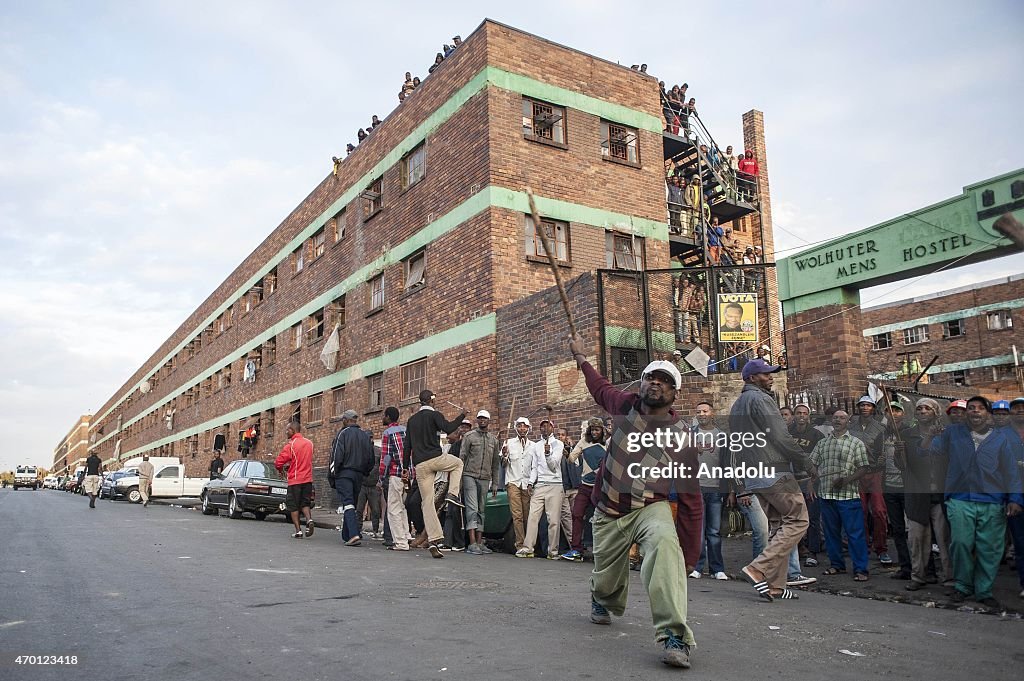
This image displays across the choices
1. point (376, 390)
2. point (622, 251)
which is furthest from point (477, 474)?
point (376, 390)

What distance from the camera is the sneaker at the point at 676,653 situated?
414cm

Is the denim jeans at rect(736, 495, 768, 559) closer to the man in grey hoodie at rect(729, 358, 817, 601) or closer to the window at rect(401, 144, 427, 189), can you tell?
the man in grey hoodie at rect(729, 358, 817, 601)

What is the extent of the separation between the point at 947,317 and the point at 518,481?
115 ft

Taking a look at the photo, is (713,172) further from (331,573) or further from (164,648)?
(164,648)

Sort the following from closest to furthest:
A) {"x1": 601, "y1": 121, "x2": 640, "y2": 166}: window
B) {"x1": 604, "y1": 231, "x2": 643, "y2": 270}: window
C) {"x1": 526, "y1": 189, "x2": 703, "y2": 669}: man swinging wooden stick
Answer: {"x1": 526, "y1": 189, "x2": 703, "y2": 669}: man swinging wooden stick < {"x1": 604, "y1": 231, "x2": 643, "y2": 270}: window < {"x1": 601, "y1": 121, "x2": 640, "y2": 166}: window

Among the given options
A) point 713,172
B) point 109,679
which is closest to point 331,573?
point 109,679

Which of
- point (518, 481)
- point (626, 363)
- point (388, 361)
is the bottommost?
point (518, 481)

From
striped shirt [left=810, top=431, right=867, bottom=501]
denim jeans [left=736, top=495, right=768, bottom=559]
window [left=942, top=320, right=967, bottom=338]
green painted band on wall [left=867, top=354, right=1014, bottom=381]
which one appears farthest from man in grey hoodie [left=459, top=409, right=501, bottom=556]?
Answer: window [left=942, top=320, right=967, bottom=338]

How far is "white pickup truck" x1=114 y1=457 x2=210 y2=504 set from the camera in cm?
2700

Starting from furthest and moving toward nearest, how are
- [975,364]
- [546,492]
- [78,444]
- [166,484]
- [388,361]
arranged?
[78,444], [975,364], [166,484], [388,361], [546,492]

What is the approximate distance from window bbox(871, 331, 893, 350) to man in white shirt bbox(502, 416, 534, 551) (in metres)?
36.5

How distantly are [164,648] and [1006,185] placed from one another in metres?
10.9

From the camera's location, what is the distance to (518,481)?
10.6 m

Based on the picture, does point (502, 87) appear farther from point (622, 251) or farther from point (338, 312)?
point (338, 312)
